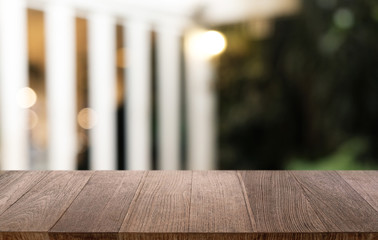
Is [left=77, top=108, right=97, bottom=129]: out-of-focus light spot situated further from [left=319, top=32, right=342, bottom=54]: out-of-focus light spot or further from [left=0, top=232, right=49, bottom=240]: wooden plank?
[left=0, top=232, right=49, bottom=240]: wooden plank

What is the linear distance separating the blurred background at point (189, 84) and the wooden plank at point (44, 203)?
1.40 metres

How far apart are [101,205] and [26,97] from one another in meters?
1.77

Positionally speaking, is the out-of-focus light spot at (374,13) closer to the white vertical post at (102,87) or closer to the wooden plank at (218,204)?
the white vertical post at (102,87)

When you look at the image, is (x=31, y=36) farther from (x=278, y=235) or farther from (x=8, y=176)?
(x=278, y=235)

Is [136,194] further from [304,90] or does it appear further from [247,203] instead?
[304,90]

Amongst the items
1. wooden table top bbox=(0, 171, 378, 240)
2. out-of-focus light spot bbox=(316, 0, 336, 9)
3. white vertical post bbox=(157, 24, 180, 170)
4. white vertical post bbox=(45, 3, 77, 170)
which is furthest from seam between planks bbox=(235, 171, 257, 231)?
out-of-focus light spot bbox=(316, 0, 336, 9)

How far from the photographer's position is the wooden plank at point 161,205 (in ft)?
3.45

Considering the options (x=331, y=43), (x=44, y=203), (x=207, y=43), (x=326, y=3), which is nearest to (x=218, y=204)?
(x=44, y=203)

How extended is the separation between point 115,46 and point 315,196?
2197 millimetres

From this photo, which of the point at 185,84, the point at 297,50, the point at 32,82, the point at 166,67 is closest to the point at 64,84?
the point at 32,82

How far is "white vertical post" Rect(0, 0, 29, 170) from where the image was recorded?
8.88ft

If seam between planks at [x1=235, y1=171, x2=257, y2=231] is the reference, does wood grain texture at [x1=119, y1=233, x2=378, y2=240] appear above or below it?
below

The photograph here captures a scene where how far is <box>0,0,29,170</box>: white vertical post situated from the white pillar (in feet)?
4.36

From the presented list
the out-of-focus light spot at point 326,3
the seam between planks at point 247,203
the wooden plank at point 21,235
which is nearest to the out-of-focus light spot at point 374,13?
the out-of-focus light spot at point 326,3
